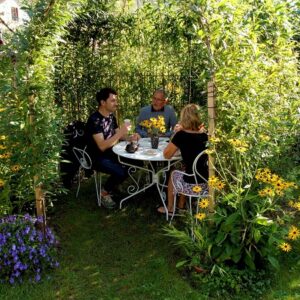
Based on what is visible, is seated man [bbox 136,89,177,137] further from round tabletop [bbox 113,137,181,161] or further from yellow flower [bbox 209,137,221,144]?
yellow flower [bbox 209,137,221,144]

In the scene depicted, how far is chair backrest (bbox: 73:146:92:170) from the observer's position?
168 inches

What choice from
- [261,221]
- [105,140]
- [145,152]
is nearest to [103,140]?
[105,140]

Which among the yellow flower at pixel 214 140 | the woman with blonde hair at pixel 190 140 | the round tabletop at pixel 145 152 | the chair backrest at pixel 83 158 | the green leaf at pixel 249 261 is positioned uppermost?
the yellow flower at pixel 214 140

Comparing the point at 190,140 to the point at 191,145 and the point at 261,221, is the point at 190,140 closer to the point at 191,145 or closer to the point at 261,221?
the point at 191,145

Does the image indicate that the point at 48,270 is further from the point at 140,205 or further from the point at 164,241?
the point at 140,205

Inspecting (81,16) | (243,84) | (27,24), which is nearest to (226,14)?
(243,84)

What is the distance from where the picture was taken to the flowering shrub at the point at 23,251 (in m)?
2.79

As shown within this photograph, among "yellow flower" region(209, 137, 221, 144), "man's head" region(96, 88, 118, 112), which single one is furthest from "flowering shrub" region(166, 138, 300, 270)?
"man's head" region(96, 88, 118, 112)

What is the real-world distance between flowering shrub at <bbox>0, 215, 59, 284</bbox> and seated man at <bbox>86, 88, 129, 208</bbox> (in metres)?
1.22

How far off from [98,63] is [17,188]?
2447 mm

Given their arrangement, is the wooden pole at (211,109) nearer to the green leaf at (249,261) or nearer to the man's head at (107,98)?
the green leaf at (249,261)

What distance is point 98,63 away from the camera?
203 inches

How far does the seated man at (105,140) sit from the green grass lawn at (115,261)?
33 centimetres

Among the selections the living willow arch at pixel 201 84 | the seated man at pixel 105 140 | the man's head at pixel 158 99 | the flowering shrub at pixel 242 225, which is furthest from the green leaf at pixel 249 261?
the man's head at pixel 158 99
